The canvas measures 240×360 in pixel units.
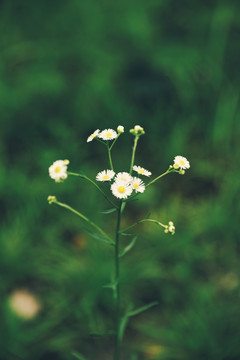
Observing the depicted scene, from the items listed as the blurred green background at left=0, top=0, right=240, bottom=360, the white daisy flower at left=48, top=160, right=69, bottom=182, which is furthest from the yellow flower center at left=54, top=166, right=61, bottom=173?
the blurred green background at left=0, top=0, right=240, bottom=360

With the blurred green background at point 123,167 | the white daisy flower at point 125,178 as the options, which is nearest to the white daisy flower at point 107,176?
the white daisy flower at point 125,178

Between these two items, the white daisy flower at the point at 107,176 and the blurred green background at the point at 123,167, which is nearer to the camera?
the white daisy flower at the point at 107,176

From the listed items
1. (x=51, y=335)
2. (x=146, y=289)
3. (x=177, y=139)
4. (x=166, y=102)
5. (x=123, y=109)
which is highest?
(x=166, y=102)

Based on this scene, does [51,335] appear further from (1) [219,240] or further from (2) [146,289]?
(1) [219,240]

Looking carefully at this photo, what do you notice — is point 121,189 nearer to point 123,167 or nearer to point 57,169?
point 57,169

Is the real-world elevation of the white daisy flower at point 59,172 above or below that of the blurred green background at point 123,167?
below

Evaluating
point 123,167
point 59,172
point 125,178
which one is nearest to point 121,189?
point 125,178

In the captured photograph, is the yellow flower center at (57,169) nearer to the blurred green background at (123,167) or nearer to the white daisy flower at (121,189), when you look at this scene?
the white daisy flower at (121,189)

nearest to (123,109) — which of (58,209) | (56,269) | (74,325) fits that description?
(58,209)
